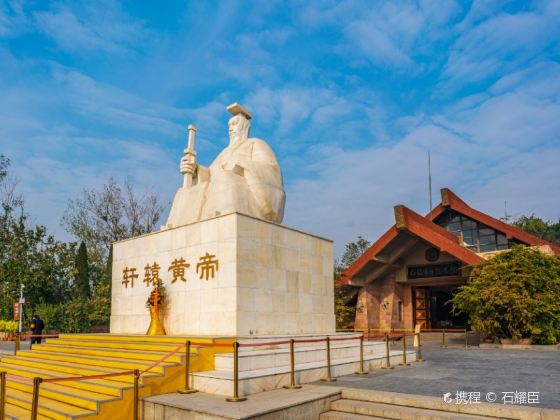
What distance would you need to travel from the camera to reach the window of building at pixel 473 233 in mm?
23453

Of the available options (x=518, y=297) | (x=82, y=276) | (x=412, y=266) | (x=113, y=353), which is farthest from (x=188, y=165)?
(x=82, y=276)

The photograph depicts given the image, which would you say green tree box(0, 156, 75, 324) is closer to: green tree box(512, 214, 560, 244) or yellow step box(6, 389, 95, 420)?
yellow step box(6, 389, 95, 420)

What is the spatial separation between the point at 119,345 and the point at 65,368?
1036 mm

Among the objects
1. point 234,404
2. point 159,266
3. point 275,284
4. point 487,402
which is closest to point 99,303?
point 159,266

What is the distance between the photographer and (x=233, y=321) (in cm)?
895

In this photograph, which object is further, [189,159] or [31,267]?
[31,267]

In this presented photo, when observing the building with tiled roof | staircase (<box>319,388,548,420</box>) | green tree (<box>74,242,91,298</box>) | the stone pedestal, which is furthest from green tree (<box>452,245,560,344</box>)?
green tree (<box>74,242,91,298</box>)

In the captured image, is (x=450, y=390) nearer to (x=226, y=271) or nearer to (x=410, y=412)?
(x=410, y=412)

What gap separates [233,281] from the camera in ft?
29.9

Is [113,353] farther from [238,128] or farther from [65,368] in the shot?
[238,128]

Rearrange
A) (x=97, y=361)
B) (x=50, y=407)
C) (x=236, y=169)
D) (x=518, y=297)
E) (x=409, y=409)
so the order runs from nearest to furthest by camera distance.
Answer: (x=409, y=409), (x=50, y=407), (x=97, y=361), (x=236, y=169), (x=518, y=297)

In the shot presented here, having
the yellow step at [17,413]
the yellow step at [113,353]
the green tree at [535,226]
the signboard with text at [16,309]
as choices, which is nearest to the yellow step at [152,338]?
the yellow step at [113,353]

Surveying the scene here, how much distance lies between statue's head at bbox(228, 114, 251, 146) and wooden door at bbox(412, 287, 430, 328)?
54.2 ft

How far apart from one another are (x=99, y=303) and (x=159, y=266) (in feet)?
58.3
